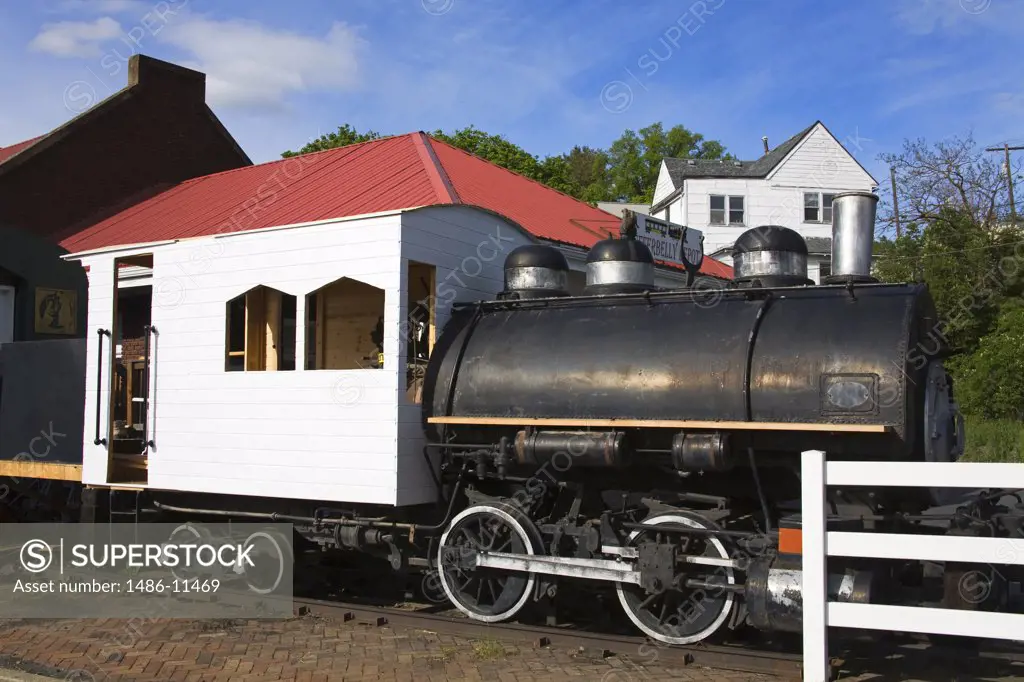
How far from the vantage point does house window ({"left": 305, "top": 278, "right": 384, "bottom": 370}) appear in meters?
10.2

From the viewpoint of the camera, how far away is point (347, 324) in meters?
10.5

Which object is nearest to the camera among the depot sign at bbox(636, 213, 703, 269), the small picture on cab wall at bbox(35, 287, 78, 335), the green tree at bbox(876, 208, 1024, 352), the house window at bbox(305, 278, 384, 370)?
the depot sign at bbox(636, 213, 703, 269)

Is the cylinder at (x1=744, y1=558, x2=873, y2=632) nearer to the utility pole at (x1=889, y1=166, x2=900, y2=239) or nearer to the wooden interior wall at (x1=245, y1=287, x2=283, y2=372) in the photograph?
the wooden interior wall at (x1=245, y1=287, x2=283, y2=372)

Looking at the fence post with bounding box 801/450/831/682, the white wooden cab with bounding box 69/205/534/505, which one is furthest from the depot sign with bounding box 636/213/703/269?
the fence post with bounding box 801/450/831/682

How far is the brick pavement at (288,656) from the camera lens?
6.12m

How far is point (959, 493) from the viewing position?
7.05 metres

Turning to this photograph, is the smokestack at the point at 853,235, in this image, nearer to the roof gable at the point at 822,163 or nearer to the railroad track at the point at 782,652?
the railroad track at the point at 782,652

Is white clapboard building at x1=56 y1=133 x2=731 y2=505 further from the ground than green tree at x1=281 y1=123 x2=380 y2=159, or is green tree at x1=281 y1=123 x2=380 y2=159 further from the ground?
green tree at x1=281 y1=123 x2=380 y2=159

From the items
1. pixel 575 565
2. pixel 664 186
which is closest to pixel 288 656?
pixel 575 565

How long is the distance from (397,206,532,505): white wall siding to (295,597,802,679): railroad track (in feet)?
3.23

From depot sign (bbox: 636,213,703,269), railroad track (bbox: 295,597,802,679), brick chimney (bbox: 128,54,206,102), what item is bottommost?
railroad track (bbox: 295,597,802,679)

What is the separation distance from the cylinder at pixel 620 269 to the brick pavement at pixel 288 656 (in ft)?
10.1

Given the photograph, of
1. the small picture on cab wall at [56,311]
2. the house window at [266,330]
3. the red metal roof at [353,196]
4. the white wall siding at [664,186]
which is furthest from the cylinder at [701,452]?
the white wall siding at [664,186]

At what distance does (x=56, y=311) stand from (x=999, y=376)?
22092 millimetres
